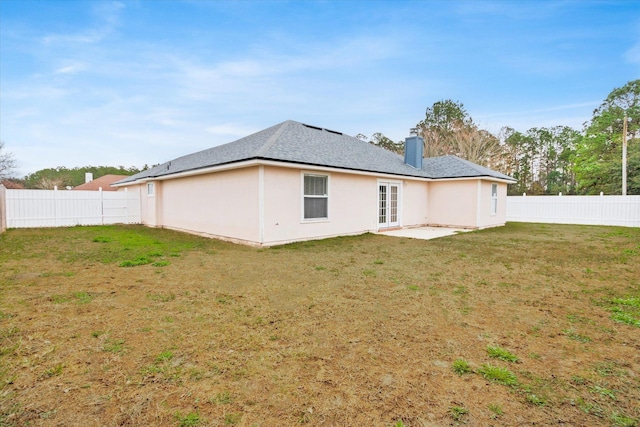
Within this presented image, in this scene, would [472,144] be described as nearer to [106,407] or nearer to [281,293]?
[281,293]

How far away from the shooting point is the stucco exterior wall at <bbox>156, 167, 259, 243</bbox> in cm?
914

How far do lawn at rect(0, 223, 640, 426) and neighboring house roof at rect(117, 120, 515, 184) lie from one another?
4.58m

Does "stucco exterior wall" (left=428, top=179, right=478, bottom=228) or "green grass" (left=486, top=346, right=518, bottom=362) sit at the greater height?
"stucco exterior wall" (left=428, top=179, right=478, bottom=228)

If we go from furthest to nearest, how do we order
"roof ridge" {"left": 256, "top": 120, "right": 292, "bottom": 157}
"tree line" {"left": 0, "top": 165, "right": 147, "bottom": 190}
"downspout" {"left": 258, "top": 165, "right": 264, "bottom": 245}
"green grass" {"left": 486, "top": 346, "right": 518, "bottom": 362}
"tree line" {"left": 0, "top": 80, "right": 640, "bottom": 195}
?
"tree line" {"left": 0, "top": 165, "right": 147, "bottom": 190}
"tree line" {"left": 0, "top": 80, "right": 640, "bottom": 195}
"roof ridge" {"left": 256, "top": 120, "right": 292, "bottom": 157}
"downspout" {"left": 258, "top": 165, "right": 264, "bottom": 245}
"green grass" {"left": 486, "top": 346, "right": 518, "bottom": 362}

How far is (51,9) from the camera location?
30.3ft

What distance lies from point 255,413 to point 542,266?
22.0ft

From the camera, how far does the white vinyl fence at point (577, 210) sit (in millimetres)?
→ 15547

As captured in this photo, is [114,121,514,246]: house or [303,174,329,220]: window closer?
[114,121,514,246]: house

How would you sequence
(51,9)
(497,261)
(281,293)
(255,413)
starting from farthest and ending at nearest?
1. (51,9)
2. (497,261)
3. (281,293)
4. (255,413)

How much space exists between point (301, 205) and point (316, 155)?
1946mm

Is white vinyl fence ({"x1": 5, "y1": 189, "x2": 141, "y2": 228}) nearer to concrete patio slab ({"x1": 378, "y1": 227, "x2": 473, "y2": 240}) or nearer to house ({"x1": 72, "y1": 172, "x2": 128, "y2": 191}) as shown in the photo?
concrete patio slab ({"x1": 378, "y1": 227, "x2": 473, "y2": 240})

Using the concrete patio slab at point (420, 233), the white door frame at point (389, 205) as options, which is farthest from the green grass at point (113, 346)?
the white door frame at point (389, 205)

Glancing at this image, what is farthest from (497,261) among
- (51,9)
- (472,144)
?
(472,144)

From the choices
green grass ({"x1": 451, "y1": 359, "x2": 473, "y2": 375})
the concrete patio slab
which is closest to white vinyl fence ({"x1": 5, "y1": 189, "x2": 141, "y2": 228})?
the concrete patio slab
